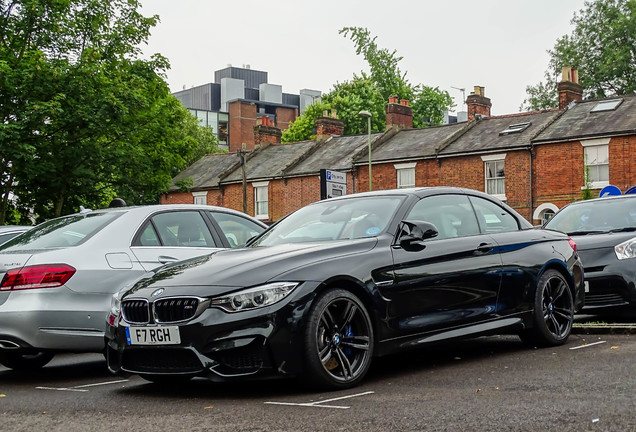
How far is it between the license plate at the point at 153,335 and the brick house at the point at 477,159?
3092 centimetres

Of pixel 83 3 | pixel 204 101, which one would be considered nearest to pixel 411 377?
pixel 83 3

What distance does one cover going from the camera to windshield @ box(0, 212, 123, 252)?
7871 mm

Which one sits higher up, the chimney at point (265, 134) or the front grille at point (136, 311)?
the chimney at point (265, 134)

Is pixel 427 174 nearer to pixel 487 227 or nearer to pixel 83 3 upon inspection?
pixel 83 3

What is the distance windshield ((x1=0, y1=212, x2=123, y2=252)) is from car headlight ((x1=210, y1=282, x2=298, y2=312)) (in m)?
2.44

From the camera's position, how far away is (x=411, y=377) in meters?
6.56

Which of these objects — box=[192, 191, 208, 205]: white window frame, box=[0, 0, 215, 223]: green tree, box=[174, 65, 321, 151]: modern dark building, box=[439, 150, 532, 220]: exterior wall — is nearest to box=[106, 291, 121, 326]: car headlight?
box=[0, 0, 215, 223]: green tree

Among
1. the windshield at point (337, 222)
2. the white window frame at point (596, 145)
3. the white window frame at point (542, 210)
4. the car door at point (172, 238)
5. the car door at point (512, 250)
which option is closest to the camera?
the windshield at point (337, 222)

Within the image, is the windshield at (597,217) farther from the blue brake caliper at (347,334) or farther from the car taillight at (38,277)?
the car taillight at (38,277)

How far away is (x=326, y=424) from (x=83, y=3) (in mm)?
27793

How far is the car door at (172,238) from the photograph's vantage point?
26.2 ft

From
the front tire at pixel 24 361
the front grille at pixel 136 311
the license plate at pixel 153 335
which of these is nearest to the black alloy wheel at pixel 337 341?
the license plate at pixel 153 335

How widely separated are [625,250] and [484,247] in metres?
3.39

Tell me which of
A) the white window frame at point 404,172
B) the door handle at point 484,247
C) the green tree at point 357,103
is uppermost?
the green tree at point 357,103
